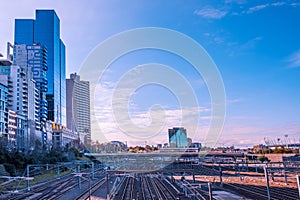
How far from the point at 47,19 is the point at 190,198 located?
47183mm

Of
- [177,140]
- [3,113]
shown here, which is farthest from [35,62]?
[177,140]

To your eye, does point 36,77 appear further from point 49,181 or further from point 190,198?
point 190,198

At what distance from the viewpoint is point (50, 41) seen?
166ft

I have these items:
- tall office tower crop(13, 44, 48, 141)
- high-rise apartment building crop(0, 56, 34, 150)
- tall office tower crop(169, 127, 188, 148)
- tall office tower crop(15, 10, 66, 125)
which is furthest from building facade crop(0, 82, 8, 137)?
tall office tower crop(15, 10, 66, 125)

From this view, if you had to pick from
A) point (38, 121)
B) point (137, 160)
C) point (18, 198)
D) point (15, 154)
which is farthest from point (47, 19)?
point (18, 198)

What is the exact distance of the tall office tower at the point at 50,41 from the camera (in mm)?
48656

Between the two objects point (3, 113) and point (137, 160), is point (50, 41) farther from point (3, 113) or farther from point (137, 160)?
point (137, 160)

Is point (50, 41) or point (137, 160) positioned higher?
point (50, 41)

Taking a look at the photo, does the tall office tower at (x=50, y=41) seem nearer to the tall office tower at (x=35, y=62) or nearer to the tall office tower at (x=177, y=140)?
the tall office tower at (x=35, y=62)

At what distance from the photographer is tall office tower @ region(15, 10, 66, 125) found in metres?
48.7

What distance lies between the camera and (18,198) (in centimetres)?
1156

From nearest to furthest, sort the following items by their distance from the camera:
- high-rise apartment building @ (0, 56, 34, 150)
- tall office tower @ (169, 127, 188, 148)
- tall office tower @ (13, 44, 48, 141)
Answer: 1. tall office tower @ (169, 127, 188, 148)
2. high-rise apartment building @ (0, 56, 34, 150)
3. tall office tower @ (13, 44, 48, 141)

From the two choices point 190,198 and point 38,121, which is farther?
point 38,121

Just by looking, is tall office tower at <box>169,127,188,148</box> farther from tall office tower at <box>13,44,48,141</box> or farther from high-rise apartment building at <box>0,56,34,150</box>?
tall office tower at <box>13,44,48,141</box>
